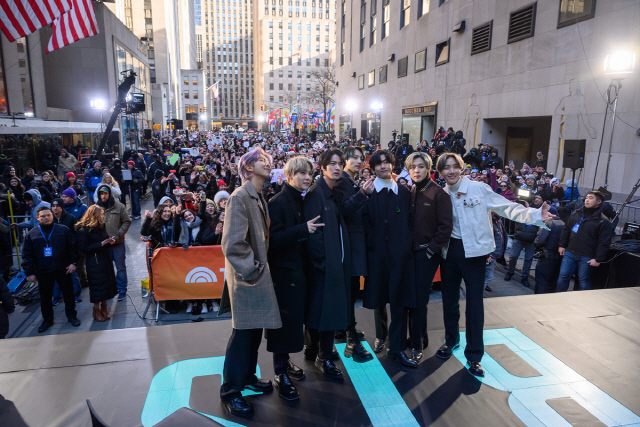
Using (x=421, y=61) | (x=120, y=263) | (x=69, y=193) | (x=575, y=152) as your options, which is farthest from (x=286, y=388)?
(x=421, y=61)

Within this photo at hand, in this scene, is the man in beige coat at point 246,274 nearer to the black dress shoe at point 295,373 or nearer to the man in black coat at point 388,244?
the black dress shoe at point 295,373

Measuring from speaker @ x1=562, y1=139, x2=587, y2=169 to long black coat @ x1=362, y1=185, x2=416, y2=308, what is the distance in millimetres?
7769

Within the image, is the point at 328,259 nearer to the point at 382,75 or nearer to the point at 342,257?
the point at 342,257

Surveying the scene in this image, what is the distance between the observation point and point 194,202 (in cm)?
789

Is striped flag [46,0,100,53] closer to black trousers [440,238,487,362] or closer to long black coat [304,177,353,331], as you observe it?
long black coat [304,177,353,331]

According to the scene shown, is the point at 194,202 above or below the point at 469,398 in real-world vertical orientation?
above

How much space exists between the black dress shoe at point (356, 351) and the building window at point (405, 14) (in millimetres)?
25847

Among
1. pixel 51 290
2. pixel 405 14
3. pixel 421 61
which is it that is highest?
pixel 405 14

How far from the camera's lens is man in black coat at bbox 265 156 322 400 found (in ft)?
10.7

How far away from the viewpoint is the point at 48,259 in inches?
231

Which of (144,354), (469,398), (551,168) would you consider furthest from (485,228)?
(551,168)

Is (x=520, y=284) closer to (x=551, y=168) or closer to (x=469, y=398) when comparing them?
(x=469, y=398)

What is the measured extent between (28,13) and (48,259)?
6294 mm

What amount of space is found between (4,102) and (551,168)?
22639mm
